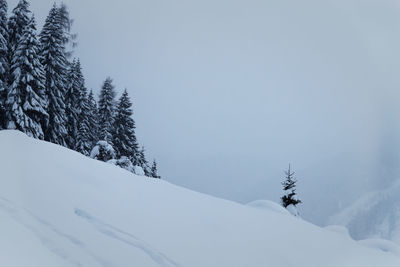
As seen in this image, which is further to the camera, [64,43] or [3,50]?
[64,43]

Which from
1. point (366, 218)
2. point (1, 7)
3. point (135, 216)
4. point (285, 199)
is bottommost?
point (135, 216)

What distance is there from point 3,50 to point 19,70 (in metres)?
2.44

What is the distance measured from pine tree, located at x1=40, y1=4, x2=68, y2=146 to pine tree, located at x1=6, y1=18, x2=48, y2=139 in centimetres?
188

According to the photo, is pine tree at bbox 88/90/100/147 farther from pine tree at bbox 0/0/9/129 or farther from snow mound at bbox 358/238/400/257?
snow mound at bbox 358/238/400/257

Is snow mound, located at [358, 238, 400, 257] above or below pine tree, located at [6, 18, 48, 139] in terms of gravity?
below

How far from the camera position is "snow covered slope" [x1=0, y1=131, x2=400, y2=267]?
12.1ft

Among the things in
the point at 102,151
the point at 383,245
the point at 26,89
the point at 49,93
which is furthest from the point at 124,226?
the point at 49,93

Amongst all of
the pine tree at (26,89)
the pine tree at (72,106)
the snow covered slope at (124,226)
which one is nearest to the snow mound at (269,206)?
the snow covered slope at (124,226)

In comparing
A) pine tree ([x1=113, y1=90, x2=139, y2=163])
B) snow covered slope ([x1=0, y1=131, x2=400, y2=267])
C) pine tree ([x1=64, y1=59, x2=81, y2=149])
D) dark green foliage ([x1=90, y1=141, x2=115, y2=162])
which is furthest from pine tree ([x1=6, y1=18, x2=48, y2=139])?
snow covered slope ([x1=0, y1=131, x2=400, y2=267])

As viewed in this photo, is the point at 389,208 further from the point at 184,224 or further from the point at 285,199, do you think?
the point at 184,224

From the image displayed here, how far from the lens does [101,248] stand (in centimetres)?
389

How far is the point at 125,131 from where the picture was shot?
28.1m

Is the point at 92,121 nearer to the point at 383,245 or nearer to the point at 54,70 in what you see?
the point at 54,70

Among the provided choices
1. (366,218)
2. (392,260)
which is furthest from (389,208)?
(392,260)
